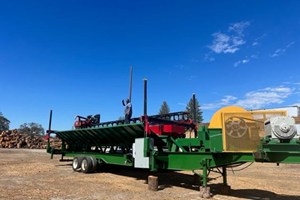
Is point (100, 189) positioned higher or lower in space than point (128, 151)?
lower

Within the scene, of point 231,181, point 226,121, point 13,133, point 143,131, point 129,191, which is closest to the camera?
point 226,121

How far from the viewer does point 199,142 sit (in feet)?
28.4

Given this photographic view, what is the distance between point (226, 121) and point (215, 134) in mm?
884

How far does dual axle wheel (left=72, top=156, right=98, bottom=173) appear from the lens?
1254cm

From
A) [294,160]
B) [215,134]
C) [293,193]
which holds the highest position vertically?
[215,134]

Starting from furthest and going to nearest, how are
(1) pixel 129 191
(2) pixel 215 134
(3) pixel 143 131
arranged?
A: 1. (3) pixel 143 131
2. (1) pixel 129 191
3. (2) pixel 215 134

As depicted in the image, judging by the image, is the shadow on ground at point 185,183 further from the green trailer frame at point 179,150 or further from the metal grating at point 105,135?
the metal grating at point 105,135

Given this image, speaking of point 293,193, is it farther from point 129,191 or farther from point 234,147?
point 129,191

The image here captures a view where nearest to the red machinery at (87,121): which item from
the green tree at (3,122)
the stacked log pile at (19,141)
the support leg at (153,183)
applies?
the support leg at (153,183)

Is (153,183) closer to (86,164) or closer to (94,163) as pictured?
(94,163)

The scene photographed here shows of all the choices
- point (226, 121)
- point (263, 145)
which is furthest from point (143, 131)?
point (263, 145)

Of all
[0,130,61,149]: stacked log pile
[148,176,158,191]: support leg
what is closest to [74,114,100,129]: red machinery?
[148,176,158,191]: support leg

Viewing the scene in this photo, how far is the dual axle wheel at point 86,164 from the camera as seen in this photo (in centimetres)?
1254

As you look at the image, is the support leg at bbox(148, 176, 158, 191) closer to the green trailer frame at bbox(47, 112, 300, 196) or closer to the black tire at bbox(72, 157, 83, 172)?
the green trailer frame at bbox(47, 112, 300, 196)
